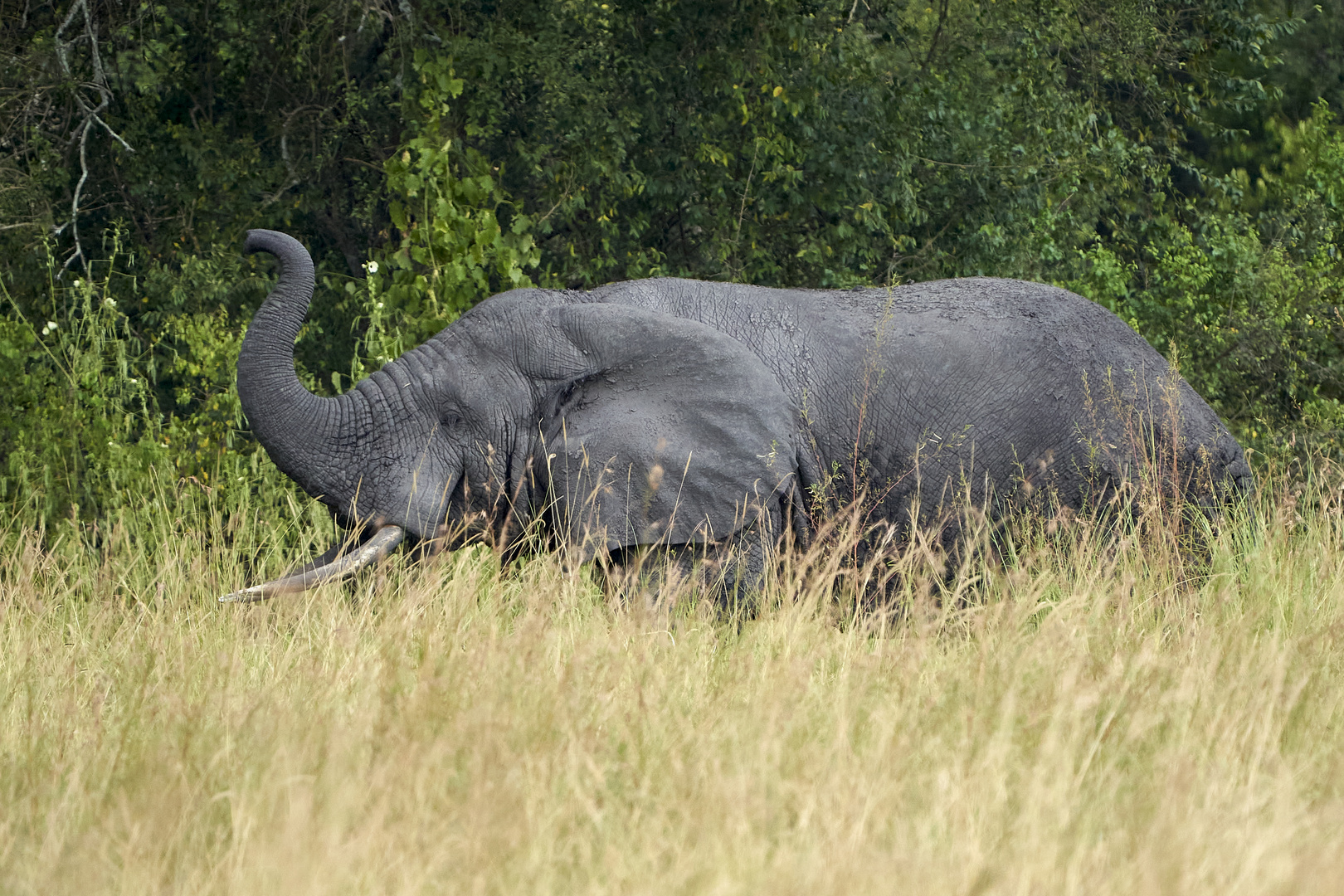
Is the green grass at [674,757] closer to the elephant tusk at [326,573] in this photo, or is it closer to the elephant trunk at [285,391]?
the elephant tusk at [326,573]

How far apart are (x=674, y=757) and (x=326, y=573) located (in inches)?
101

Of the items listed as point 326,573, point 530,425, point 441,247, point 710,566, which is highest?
point 441,247

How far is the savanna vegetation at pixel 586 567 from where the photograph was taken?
2959 millimetres

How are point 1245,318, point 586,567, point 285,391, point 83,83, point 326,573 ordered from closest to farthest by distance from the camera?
point 326,573 → point 586,567 → point 285,391 → point 83,83 → point 1245,318

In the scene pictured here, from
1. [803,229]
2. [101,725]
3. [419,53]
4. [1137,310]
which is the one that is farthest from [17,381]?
[1137,310]

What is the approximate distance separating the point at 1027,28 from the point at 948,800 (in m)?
7.93

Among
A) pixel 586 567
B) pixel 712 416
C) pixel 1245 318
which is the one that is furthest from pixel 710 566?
pixel 1245 318

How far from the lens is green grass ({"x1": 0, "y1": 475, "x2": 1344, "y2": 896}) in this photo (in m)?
2.78

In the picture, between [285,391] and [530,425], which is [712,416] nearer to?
[530,425]

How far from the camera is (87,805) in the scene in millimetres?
3174

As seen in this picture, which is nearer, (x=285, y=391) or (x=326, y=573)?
(x=326, y=573)

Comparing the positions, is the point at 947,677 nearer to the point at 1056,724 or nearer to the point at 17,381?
the point at 1056,724

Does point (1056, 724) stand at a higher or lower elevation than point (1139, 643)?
higher

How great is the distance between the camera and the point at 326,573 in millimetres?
5336
